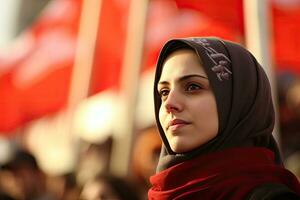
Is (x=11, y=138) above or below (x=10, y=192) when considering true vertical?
below

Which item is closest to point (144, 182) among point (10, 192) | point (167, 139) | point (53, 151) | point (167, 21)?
point (10, 192)

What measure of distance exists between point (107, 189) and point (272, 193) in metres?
1.12

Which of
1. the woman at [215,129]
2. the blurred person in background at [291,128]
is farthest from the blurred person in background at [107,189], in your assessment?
the woman at [215,129]

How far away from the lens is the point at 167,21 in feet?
16.0

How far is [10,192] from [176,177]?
206 centimetres

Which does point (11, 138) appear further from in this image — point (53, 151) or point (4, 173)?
point (4, 173)

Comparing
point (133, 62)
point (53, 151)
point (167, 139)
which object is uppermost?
point (167, 139)

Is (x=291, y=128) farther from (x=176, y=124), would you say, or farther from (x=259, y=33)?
(x=176, y=124)

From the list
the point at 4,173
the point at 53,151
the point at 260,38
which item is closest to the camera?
the point at 260,38

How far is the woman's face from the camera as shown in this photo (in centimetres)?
161

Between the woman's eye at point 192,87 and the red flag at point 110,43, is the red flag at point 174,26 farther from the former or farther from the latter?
the woman's eye at point 192,87

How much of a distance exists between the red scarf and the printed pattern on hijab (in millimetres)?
184

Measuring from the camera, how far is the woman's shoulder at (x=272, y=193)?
1.47 metres

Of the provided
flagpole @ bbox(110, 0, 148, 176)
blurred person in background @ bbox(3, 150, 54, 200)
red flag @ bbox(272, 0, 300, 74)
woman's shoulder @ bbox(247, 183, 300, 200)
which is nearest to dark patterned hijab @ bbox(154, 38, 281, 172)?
woman's shoulder @ bbox(247, 183, 300, 200)
